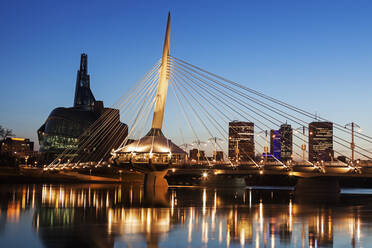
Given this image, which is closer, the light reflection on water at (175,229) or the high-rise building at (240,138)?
the light reflection on water at (175,229)

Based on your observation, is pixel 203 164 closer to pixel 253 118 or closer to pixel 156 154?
pixel 156 154

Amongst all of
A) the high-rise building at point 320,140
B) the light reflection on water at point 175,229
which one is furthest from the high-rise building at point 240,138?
the light reflection on water at point 175,229

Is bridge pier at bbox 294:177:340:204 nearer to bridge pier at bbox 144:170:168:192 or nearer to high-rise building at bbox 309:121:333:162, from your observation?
high-rise building at bbox 309:121:333:162

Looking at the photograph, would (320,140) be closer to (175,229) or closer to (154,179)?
(154,179)

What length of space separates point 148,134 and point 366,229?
4749 cm

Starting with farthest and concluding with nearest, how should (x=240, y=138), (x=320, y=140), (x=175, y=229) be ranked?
(x=240, y=138)
(x=320, y=140)
(x=175, y=229)

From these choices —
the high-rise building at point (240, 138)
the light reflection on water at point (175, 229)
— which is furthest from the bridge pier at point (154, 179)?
the light reflection on water at point (175, 229)

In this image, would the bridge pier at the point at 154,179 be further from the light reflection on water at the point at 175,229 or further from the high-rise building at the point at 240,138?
the light reflection on water at the point at 175,229

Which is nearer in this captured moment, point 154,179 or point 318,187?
point 318,187

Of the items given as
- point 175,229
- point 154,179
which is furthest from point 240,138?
point 175,229

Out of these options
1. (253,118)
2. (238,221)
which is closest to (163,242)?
(238,221)

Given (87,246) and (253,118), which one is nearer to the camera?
(87,246)

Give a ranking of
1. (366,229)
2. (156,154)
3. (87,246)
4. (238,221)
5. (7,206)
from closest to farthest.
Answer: (87,246) < (366,229) < (238,221) < (7,206) < (156,154)

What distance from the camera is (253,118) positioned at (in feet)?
162
